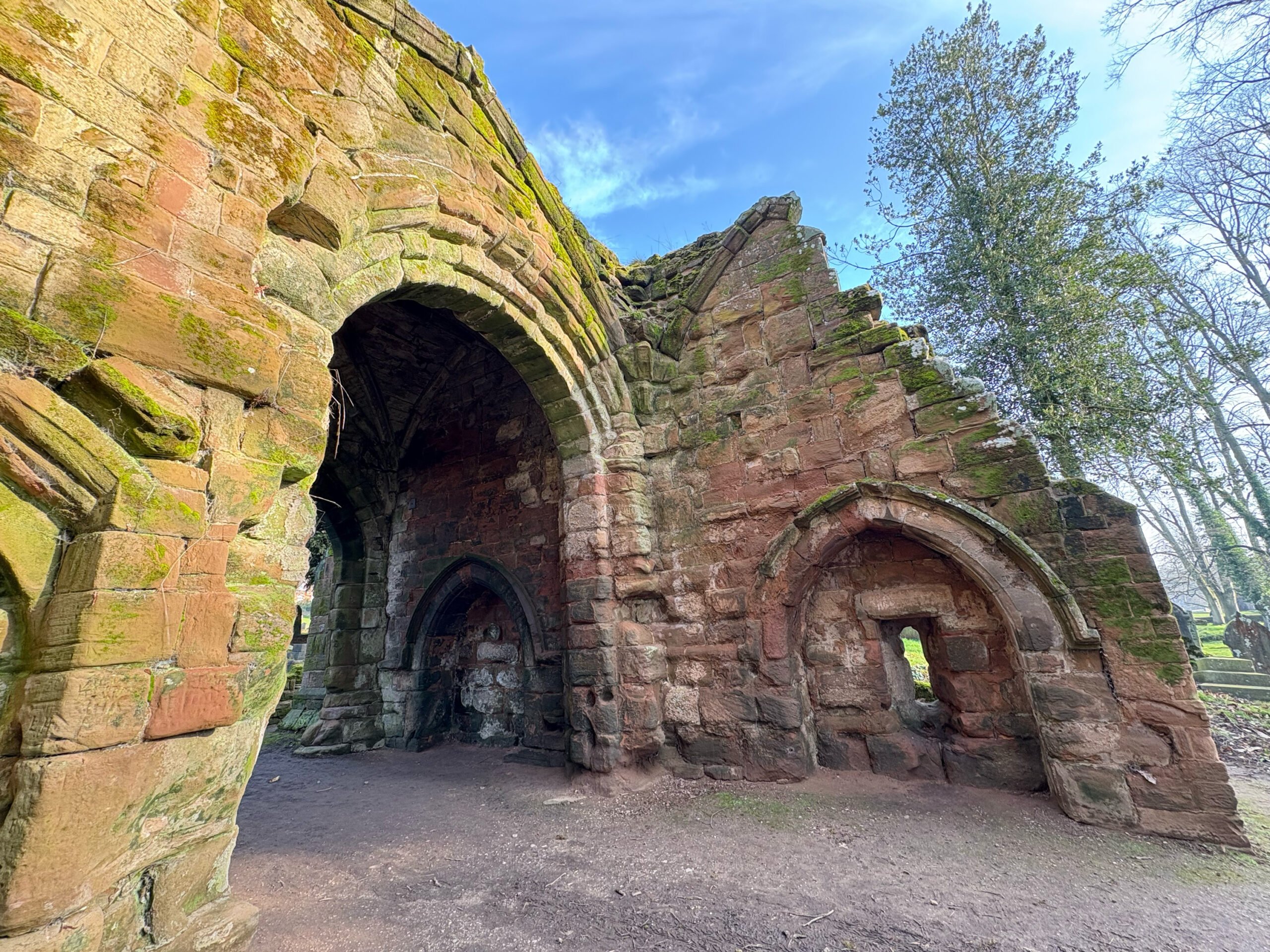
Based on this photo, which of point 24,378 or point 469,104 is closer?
point 24,378

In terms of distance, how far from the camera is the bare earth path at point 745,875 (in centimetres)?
221

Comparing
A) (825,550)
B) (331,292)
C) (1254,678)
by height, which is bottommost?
(1254,678)

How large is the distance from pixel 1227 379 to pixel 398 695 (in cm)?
1370

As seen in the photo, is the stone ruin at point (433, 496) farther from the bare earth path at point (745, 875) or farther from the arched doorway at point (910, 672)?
the bare earth path at point (745, 875)

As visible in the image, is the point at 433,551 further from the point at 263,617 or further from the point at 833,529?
the point at 263,617

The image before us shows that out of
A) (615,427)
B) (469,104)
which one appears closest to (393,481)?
(615,427)

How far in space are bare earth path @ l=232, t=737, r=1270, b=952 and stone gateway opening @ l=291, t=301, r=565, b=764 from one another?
2163 millimetres

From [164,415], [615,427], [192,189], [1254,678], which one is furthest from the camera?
[1254,678]

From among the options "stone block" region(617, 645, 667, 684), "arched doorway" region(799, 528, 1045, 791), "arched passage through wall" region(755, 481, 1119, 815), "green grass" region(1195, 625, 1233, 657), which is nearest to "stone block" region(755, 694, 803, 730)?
"arched passage through wall" region(755, 481, 1119, 815)

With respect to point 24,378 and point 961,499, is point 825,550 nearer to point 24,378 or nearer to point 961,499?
point 961,499

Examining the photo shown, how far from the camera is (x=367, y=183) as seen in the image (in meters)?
2.88

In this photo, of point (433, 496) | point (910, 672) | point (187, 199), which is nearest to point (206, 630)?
point (187, 199)

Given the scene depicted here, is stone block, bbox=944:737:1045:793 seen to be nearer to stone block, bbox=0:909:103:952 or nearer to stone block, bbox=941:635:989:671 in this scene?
stone block, bbox=941:635:989:671

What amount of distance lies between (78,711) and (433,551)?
18.6 feet
